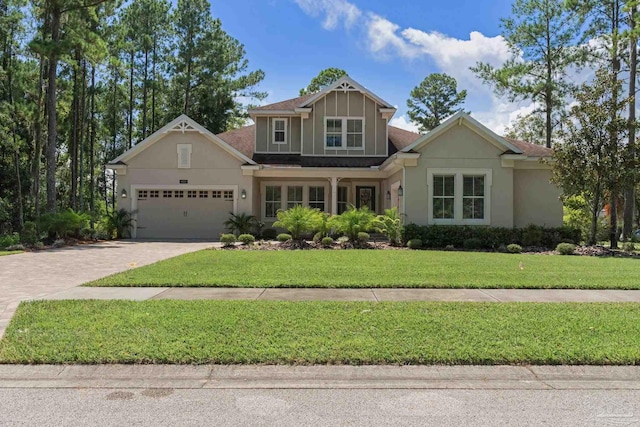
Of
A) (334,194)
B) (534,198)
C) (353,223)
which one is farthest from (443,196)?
(334,194)

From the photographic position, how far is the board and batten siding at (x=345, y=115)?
22.9 meters

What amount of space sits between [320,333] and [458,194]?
46.9 feet

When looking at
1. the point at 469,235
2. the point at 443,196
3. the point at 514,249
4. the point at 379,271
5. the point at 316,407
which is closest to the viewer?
the point at 316,407

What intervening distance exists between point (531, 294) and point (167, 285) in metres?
6.63

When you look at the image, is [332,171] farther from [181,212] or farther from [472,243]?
[181,212]

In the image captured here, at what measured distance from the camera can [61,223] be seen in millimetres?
18312

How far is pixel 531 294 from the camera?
27.2ft

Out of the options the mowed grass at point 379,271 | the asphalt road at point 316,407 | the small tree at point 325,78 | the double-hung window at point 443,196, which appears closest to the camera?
the asphalt road at point 316,407

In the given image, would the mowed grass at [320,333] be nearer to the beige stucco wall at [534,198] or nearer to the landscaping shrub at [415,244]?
the landscaping shrub at [415,244]

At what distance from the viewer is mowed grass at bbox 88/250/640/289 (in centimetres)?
907

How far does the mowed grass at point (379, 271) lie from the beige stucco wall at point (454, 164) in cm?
428

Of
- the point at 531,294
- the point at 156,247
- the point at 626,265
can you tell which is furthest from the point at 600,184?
the point at 156,247

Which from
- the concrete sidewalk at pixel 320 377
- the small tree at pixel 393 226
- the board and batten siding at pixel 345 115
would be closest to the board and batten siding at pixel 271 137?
the board and batten siding at pixel 345 115

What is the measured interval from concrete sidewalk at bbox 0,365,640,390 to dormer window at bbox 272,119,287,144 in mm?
19670
